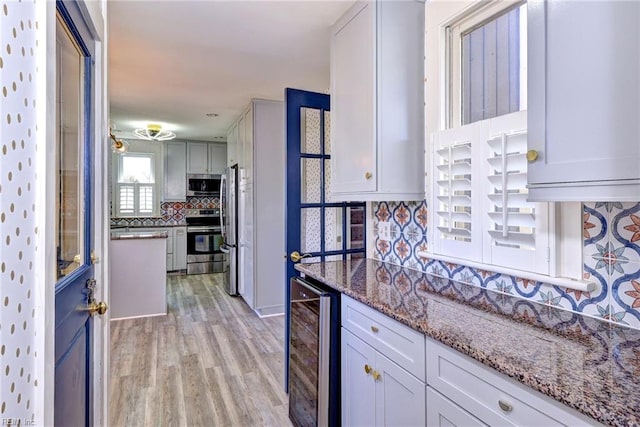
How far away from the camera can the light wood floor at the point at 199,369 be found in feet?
7.09

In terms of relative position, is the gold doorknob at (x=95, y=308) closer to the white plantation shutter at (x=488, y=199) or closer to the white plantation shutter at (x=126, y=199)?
the white plantation shutter at (x=488, y=199)

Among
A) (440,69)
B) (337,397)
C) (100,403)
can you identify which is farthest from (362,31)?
(100,403)

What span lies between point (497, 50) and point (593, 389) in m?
1.42

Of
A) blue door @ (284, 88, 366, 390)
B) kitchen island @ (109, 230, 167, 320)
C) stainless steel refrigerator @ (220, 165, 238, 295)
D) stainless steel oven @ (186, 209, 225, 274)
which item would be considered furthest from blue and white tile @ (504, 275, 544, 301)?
stainless steel oven @ (186, 209, 225, 274)

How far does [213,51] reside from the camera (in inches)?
104

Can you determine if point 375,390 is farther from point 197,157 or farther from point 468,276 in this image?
point 197,157

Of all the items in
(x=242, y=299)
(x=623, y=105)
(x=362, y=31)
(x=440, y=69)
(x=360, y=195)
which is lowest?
(x=242, y=299)

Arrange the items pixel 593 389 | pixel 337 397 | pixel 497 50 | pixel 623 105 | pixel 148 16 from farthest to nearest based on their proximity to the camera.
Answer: pixel 148 16 → pixel 337 397 → pixel 497 50 → pixel 623 105 → pixel 593 389

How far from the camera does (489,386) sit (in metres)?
0.94

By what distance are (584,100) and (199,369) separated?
112 inches

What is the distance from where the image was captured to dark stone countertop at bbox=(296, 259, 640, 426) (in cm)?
74

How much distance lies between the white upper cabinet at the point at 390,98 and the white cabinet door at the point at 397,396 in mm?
847

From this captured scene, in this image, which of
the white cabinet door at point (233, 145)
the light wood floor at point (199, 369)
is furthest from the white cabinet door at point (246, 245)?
the white cabinet door at point (233, 145)

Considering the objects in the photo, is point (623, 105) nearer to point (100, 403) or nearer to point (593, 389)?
point (593, 389)
